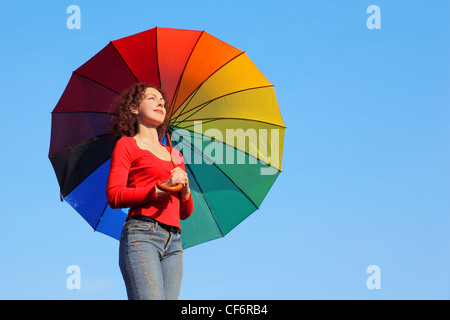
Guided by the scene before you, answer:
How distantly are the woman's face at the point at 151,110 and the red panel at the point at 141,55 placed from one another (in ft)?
2.51

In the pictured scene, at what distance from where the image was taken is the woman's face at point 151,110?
559 cm

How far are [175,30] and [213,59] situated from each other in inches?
20.6

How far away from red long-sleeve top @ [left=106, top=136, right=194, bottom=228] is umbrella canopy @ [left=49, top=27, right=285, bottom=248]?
47.3 inches

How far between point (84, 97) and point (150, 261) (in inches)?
96.3

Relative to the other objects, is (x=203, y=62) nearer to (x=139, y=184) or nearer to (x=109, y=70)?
(x=109, y=70)

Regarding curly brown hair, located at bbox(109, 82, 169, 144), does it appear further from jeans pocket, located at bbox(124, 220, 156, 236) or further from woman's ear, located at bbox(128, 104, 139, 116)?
jeans pocket, located at bbox(124, 220, 156, 236)

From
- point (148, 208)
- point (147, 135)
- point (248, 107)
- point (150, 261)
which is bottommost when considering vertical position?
point (150, 261)

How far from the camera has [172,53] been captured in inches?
257

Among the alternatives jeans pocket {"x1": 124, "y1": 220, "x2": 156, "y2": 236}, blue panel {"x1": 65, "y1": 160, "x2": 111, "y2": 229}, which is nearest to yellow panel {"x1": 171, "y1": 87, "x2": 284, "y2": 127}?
blue panel {"x1": 65, "y1": 160, "x2": 111, "y2": 229}

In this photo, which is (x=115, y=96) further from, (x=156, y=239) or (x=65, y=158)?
(x=156, y=239)

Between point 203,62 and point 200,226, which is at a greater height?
point 203,62

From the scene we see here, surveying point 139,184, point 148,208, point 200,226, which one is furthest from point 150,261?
point 200,226

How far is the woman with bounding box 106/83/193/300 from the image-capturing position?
4758 mm
